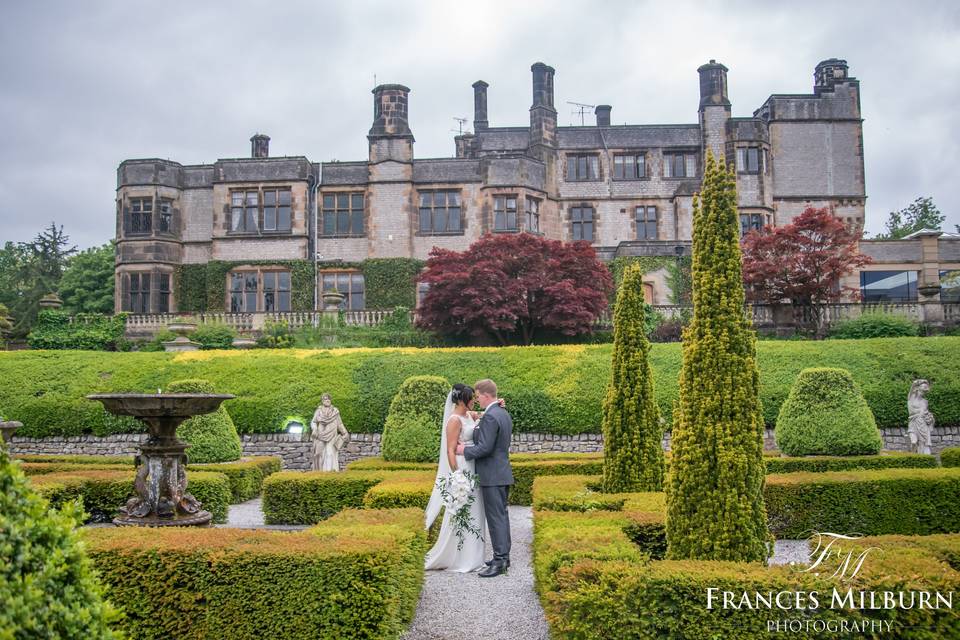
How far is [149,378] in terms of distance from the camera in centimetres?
2203

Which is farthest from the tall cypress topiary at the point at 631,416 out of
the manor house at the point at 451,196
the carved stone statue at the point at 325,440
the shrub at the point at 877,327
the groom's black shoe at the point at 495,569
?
the manor house at the point at 451,196

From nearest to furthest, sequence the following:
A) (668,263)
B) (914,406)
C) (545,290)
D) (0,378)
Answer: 1. (914,406)
2. (0,378)
3. (545,290)
4. (668,263)

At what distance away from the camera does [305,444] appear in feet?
67.1

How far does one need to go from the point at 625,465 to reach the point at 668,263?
80.7ft

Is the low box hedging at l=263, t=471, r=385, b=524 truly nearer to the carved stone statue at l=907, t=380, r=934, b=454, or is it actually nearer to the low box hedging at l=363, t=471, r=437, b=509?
the low box hedging at l=363, t=471, r=437, b=509

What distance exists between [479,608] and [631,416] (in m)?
4.02

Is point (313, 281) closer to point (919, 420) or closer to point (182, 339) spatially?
point (182, 339)

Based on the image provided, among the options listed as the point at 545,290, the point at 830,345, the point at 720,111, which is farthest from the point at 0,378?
the point at 720,111

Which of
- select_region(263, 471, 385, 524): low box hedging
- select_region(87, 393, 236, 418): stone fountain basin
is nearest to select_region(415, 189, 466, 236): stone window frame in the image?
select_region(263, 471, 385, 524): low box hedging

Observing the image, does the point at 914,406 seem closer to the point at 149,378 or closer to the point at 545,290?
the point at 545,290

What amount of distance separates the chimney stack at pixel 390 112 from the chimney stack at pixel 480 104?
618 cm

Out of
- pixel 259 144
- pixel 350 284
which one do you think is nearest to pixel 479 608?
pixel 350 284

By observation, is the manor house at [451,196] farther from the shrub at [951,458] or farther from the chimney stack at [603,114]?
the shrub at [951,458]

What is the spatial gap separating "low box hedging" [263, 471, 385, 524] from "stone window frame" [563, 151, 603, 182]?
27150 millimetres
